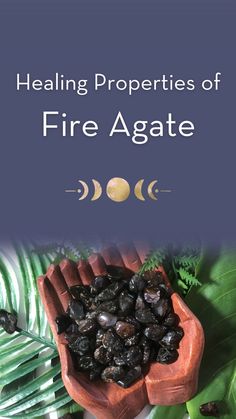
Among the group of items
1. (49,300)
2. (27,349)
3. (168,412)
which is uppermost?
(49,300)

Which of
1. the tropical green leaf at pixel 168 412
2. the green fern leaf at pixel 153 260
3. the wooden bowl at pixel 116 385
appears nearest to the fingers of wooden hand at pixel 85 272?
the wooden bowl at pixel 116 385

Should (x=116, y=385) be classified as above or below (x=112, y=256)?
below

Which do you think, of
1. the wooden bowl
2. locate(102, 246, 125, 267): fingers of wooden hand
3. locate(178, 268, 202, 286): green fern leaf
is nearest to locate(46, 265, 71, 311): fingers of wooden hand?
the wooden bowl

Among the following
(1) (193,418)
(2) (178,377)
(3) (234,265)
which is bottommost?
(1) (193,418)

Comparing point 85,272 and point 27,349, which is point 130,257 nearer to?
point 85,272

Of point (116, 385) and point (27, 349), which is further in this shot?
point (27, 349)

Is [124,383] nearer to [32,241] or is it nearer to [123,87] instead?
[32,241]

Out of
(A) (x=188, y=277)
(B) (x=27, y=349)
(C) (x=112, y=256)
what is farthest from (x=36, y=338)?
(A) (x=188, y=277)

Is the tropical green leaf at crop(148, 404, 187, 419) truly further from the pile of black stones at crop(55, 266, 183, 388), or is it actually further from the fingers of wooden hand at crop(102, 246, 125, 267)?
the fingers of wooden hand at crop(102, 246, 125, 267)

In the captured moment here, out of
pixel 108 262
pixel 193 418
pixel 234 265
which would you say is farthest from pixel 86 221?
pixel 193 418
